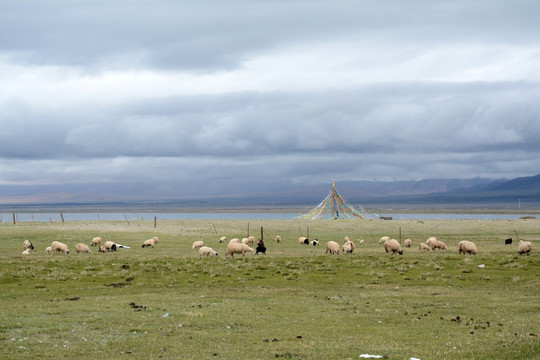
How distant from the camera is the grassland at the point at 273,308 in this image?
42.0 feet

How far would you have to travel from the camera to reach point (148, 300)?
20422mm

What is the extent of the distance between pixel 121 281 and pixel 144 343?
43.7 feet

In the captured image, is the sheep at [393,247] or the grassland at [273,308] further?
the sheep at [393,247]

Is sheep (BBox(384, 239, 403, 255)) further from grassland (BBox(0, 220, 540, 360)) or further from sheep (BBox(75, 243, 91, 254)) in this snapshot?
sheep (BBox(75, 243, 91, 254))

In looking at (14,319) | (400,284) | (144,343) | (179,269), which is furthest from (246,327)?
(179,269)

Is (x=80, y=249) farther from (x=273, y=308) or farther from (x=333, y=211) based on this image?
(x=333, y=211)

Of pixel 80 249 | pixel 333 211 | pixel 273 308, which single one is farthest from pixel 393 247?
pixel 333 211

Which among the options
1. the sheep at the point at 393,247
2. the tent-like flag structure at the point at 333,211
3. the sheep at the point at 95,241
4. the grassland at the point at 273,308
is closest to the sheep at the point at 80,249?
the sheep at the point at 95,241

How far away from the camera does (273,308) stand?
61.4ft

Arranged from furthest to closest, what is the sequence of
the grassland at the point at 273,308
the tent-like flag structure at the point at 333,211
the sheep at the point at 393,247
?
1. the tent-like flag structure at the point at 333,211
2. the sheep at the point at 393,247
3. the grassland at the point at 273,308

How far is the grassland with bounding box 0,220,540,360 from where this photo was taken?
12812 millimetres

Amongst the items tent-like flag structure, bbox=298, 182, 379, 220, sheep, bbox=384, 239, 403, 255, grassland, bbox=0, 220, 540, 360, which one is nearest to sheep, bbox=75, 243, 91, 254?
grassland, bbox=0, 220, 540, 360

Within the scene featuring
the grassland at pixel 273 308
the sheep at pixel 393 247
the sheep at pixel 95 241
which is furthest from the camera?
the sheep at pixel 95 241

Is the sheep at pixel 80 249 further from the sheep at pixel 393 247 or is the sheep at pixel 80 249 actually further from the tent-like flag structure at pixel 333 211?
the tent-like flag structure at pixel 333 211
